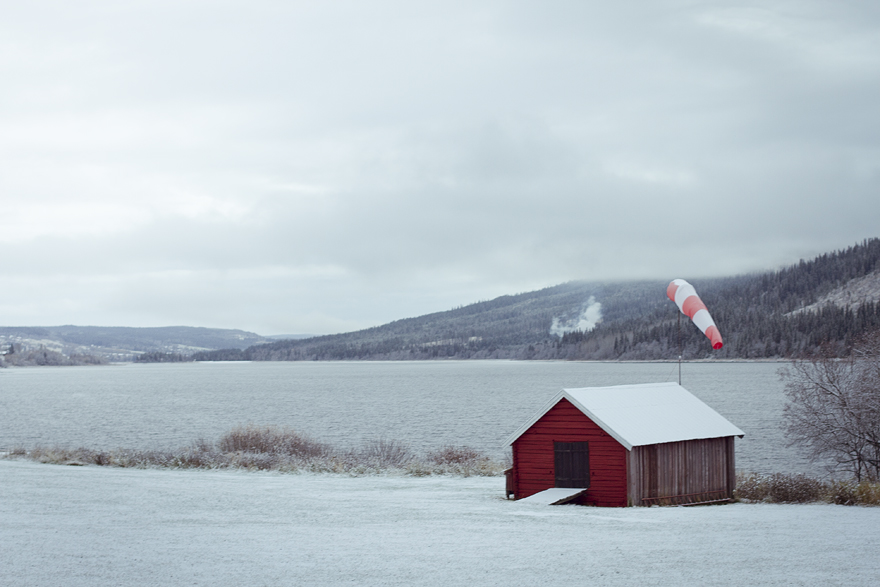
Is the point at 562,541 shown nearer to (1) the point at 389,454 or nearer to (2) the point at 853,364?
(1) the point at 389,454

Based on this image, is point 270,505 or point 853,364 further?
point 853,364

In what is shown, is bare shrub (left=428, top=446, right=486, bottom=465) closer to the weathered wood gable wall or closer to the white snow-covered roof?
the white snow-covered roof

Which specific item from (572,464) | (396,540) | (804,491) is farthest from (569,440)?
(396,540)

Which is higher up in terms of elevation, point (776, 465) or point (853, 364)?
point (853, 364)

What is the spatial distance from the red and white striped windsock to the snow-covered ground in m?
5.16

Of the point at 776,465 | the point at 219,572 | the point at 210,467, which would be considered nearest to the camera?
the point at 219,572

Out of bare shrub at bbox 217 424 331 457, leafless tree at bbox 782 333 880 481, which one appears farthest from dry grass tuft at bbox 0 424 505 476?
leafless tree at bbox 782 333 880 481

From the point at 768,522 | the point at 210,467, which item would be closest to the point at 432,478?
the point at 210,467

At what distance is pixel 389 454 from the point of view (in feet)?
113

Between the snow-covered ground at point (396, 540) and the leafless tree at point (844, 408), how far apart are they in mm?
10027

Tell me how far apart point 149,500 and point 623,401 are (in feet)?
44.1

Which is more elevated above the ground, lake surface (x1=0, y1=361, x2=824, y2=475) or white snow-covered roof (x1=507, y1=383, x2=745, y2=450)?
white snow-covered roof (x1=507, y1=383, x2=745, y2=450)

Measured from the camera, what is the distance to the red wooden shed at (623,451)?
70.9ft

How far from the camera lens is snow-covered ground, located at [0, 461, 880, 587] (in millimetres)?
11641
